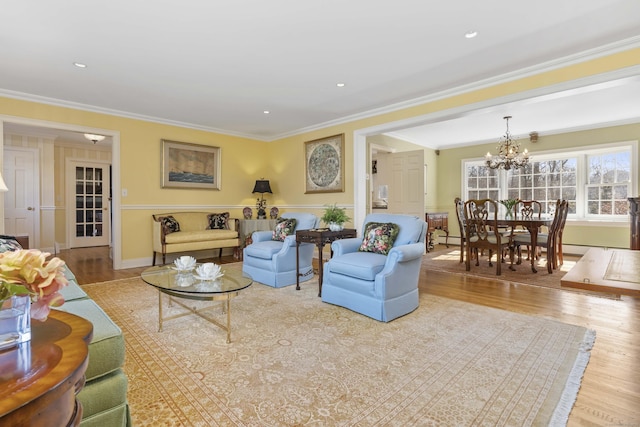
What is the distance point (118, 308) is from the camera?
→ 9.98 ft

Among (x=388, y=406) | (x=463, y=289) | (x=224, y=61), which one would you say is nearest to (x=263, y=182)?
(x=224, y=61)

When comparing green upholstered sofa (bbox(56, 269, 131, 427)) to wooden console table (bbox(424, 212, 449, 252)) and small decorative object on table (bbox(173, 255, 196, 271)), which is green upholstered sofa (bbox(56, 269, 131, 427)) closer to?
small decorative object on table (bbox(173, 255, 196, 271))

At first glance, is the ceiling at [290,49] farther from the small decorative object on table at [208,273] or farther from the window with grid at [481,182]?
the window with grid at [481,182]

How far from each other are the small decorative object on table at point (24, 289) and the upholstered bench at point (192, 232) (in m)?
4.36

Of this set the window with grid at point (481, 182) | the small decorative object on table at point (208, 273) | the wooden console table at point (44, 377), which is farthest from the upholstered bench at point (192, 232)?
the window with grid at point (481, 182)

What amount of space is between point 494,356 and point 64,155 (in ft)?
27.5

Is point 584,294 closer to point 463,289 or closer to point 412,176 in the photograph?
point 463,289

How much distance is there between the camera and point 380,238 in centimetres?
318

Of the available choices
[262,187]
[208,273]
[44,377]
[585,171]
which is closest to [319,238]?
[208,273]

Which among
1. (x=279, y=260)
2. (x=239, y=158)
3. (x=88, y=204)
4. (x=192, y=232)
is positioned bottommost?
(x=279, y=260)

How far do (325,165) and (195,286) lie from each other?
12.4 ft

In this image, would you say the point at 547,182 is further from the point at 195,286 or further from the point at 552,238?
the point at 195,286

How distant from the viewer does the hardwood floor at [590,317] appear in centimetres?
159

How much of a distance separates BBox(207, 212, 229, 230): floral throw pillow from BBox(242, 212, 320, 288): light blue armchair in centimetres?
180
